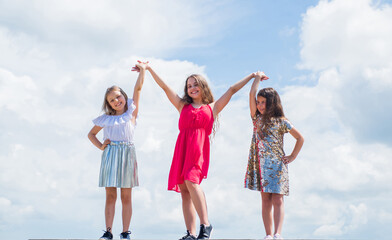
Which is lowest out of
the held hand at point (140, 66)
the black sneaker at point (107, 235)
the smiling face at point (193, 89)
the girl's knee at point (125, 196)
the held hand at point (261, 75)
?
the black sneaker at point (107, 235)

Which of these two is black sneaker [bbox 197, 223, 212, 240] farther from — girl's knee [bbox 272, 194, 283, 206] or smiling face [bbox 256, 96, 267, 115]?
smiling face [bbox 256, 96, 267, 115]

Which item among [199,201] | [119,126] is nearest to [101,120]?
[119,126]

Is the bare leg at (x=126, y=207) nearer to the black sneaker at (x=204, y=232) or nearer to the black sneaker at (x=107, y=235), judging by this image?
the black sneaker at (x=107, y=235)

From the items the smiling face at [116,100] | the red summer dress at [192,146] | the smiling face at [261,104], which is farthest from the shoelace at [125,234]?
the smiling face at [261,104]

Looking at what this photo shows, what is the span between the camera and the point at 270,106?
23.6 feet

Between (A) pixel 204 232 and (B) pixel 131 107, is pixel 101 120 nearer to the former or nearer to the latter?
(B) pixel 131 107

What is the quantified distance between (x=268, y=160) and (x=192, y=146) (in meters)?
Result: 1.19

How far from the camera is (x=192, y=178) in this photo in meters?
6.57

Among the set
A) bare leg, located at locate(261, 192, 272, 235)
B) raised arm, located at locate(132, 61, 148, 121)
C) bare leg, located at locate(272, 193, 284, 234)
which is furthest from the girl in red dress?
bare leg, located at locate(272, 193, 284, 234)

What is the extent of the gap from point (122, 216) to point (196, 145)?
1.62 meters

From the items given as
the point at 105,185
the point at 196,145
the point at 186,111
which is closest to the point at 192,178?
the point at 196,145

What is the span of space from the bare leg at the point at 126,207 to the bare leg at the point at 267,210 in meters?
1.99

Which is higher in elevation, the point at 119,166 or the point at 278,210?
the point at 119,166

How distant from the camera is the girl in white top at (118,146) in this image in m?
7.21
